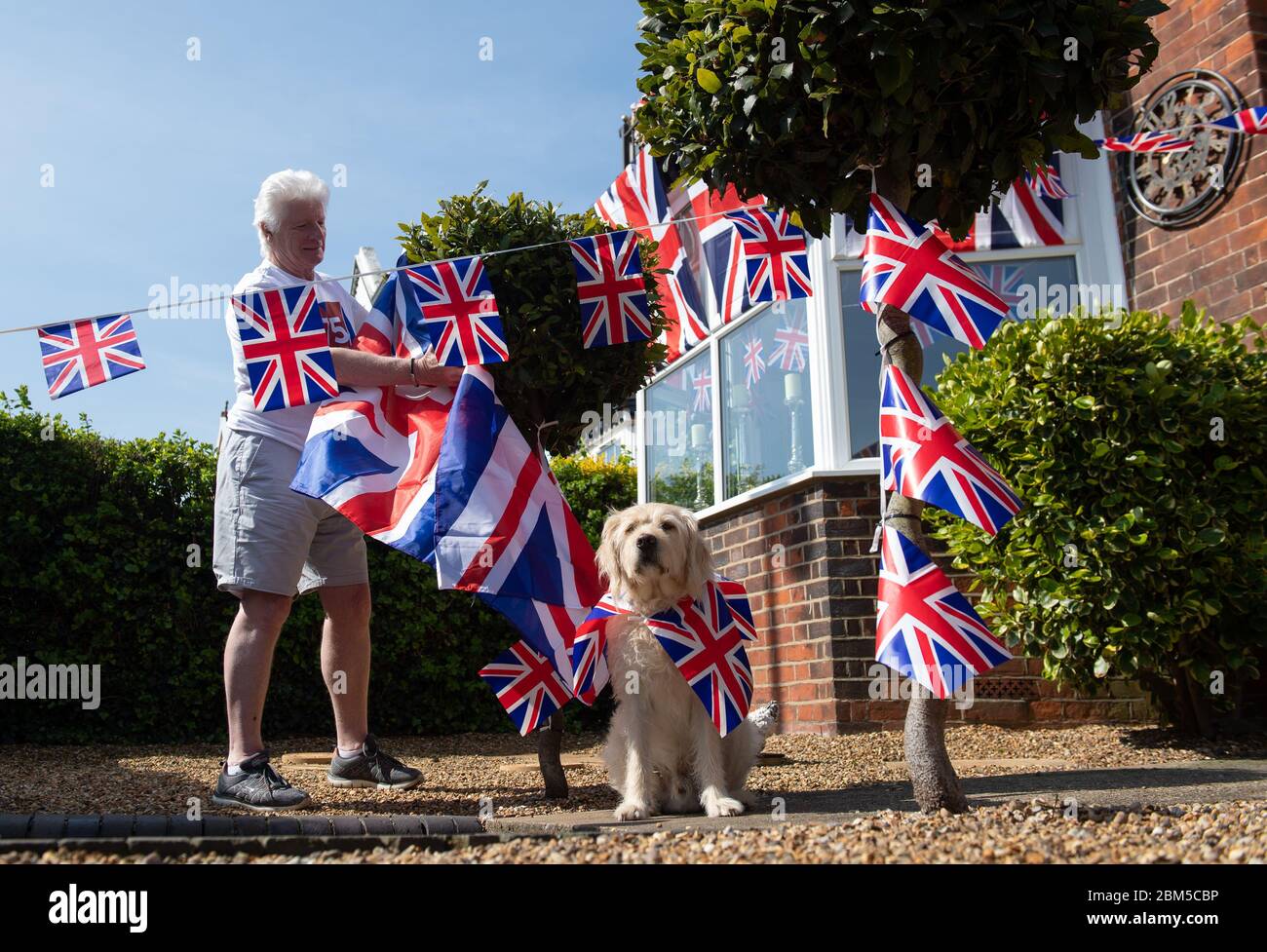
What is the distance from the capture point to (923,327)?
6.68 metres

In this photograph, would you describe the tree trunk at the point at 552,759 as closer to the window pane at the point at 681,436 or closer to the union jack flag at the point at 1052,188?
the window pane at the point at 681,436

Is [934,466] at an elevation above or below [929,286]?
below

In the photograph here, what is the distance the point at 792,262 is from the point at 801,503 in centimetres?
218

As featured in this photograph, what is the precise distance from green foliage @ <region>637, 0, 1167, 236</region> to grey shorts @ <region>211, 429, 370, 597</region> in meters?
1.99

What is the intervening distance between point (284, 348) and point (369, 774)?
1.85 metres

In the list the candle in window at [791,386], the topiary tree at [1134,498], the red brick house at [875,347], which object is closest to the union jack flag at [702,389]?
the red brick house at [875,347]

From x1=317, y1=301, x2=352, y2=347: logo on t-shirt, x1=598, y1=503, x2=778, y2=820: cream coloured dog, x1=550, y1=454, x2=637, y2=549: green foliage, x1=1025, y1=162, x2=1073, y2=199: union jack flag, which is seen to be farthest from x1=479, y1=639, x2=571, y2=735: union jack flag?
x1=1025, y1=162, x2=1073, y2=199: union jack flag


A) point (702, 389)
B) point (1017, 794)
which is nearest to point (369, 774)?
point (1017, 794)

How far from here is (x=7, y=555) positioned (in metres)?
6.70

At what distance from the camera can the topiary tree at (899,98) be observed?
112 inches

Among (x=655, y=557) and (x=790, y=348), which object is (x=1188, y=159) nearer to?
(x=790, y=348)

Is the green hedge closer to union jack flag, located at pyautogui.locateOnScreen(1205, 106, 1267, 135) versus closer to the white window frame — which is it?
the white window frame

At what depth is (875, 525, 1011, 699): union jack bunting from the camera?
9.36 feet
